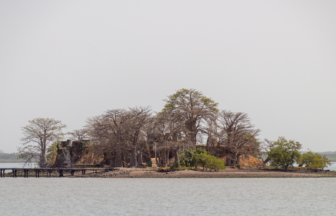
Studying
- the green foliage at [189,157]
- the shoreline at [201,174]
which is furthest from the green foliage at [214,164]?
the green foliage at [189,157]

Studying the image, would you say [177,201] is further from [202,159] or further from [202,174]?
[202,159]

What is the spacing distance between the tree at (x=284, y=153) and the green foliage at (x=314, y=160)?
2.03 m

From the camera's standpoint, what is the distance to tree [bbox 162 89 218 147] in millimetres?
77125

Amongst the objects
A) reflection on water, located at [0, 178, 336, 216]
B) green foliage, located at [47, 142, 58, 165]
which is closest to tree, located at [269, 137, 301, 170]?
reflection on water, located at [0, 178, 336, 216]

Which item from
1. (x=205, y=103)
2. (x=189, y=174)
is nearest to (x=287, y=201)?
(x=189, y=174)

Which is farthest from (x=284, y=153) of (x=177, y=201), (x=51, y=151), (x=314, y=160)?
(x=51, y=151)

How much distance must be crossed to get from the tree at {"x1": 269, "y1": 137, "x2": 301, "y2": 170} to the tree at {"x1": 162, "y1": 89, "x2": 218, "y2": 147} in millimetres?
13839

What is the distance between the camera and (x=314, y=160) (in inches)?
2948

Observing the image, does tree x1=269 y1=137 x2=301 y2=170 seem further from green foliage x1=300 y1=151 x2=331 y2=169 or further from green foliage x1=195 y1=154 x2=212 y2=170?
green foliage x1=195 y1=154 x2=212 y2=170

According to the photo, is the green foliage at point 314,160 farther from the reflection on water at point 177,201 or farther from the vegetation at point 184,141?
the reflection on water at point 177,201

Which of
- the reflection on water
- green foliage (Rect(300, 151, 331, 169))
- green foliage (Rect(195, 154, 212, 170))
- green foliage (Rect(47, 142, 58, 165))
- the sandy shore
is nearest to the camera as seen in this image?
the reflection on water

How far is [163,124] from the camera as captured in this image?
73.6m

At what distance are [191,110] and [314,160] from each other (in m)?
25.3

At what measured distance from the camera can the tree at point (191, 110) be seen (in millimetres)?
77125
